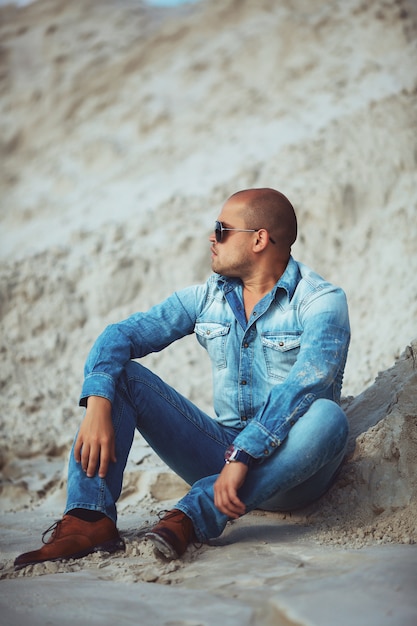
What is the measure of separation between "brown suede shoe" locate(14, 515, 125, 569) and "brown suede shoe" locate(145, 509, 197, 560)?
0.25 metres

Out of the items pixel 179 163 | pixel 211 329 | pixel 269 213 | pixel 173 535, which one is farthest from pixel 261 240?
pixel 179 163

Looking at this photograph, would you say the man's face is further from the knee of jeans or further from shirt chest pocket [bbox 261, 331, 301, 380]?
the knee of jeans

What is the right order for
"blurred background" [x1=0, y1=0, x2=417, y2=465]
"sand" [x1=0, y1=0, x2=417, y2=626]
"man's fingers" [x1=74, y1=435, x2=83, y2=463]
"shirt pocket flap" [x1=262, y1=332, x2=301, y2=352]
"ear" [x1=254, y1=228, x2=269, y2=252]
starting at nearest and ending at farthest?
"sand" [x1=0, y1=0, x2=417, y2=626]
"man's fingers" [x1=74, y1=435, x2=83, y2=463]
"shirt pocket flap" [x1=262, y1=332, x2=301, y2=352]
"ear" [x1=254, y1=228, x2=269, y2=252]
"blurred background" [x1=0, y1=0, x2=417, y2=465]

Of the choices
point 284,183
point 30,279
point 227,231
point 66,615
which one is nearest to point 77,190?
point 30,279

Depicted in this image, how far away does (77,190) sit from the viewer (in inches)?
307

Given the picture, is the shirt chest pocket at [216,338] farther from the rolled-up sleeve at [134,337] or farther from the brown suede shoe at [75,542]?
the brown suede shoe at [75,542]

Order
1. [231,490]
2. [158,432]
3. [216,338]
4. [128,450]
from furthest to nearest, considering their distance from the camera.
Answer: [216,338]
[158,432]
[128,450]
[231,490]

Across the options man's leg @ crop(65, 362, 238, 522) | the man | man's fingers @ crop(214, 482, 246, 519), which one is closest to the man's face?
the man

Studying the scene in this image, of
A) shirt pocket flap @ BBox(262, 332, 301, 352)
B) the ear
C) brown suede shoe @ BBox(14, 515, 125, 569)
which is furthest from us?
the ear

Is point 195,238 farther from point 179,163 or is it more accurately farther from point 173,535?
point 173,535

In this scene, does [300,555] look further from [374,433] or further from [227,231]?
[227,231]

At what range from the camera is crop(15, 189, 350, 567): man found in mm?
2545

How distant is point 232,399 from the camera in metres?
3.04

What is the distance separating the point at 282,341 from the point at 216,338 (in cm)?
31
